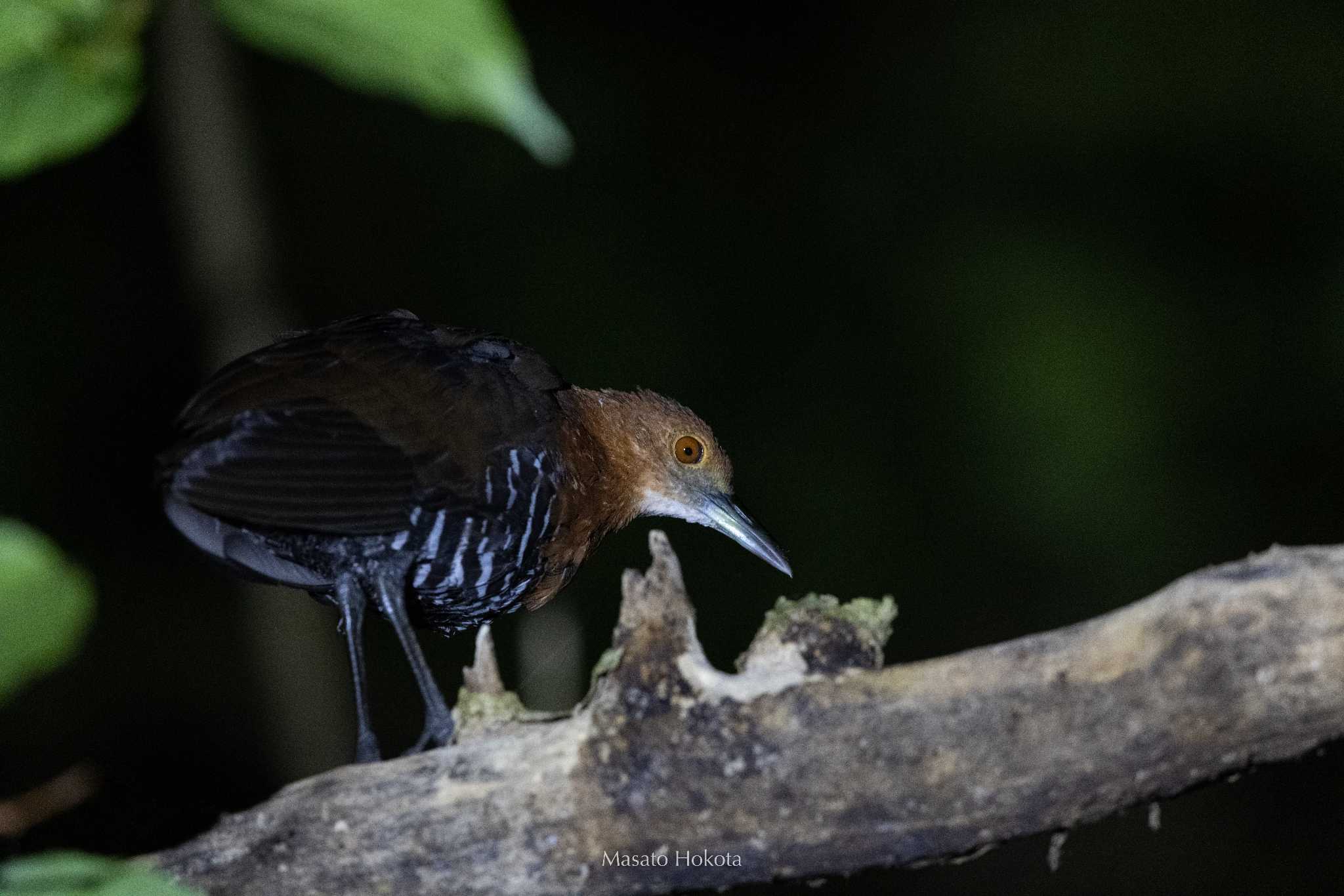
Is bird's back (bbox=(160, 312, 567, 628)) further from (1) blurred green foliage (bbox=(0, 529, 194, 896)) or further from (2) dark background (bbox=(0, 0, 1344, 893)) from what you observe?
(2) dark background (bbox=(0, 0, 1344, 893))

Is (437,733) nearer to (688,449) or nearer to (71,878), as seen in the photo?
(688,449)

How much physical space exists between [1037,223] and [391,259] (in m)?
3.41

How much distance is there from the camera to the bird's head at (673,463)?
163 inches

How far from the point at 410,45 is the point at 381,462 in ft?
7.50

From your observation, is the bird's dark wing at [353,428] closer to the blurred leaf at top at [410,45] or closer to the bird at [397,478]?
the bird at [397,478]

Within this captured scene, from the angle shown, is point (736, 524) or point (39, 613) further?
point (736, 524)

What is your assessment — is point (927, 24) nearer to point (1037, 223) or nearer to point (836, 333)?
point (1037, 223)

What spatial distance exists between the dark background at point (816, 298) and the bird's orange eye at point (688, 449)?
7.28 feet

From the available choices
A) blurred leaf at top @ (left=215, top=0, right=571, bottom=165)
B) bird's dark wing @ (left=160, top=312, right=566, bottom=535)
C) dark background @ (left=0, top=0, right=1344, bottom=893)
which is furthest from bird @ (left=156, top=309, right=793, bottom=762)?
dark background @ (left=0, top=0, right=1344, bottom=893)

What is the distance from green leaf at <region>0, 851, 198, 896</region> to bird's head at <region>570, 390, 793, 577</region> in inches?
122

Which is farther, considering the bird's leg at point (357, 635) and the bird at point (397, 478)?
the bird's leg at point (357, 635)

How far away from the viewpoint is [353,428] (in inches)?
124

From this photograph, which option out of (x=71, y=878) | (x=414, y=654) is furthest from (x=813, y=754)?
(x=71, y=878)

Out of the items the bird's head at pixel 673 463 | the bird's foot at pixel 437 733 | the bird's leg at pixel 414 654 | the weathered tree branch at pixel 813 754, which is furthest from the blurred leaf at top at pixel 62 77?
the bird's head at pixel 673 463
